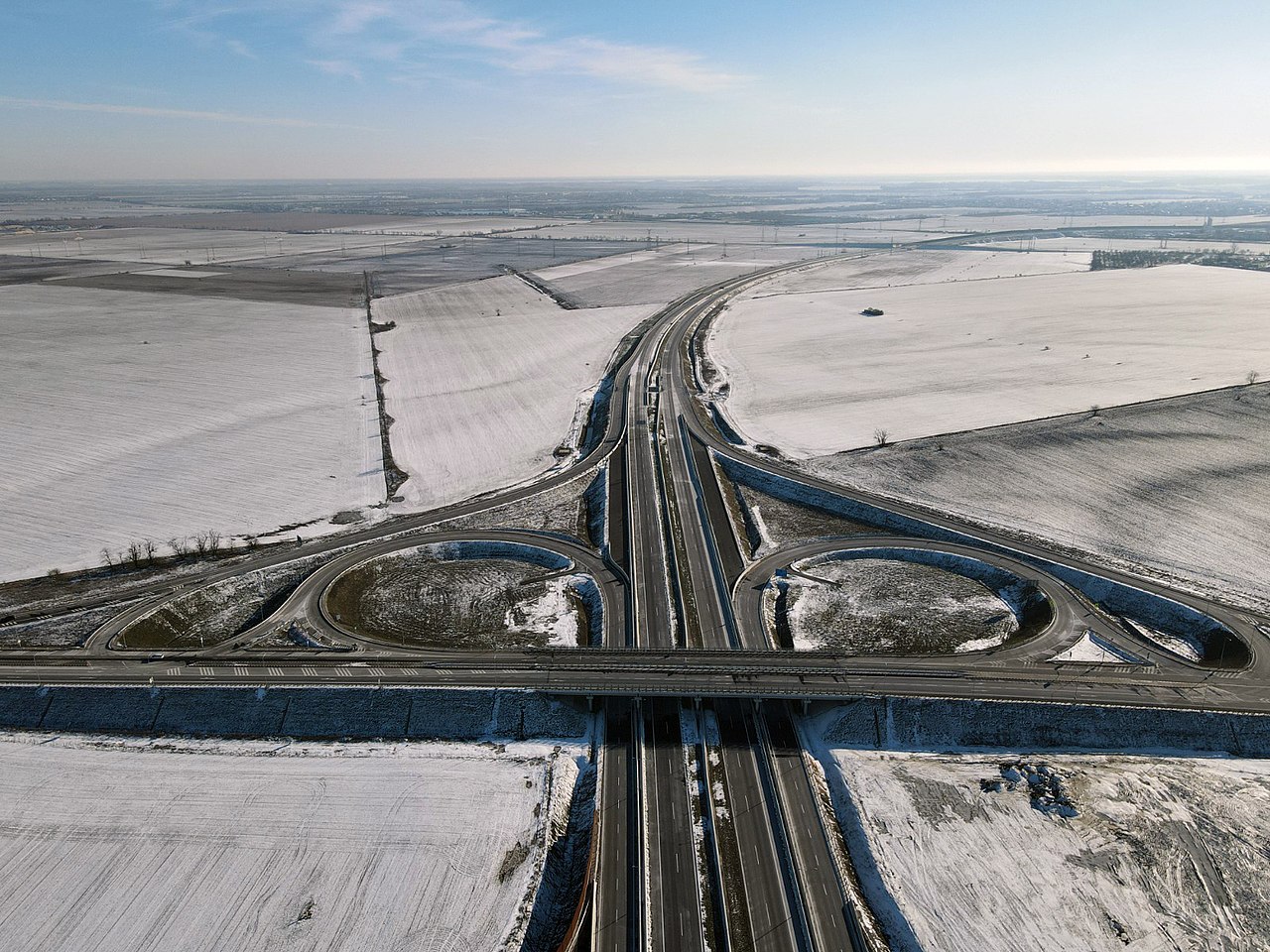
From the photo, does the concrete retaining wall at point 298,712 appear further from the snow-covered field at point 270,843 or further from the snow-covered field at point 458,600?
the snow-covered field at point 458,600

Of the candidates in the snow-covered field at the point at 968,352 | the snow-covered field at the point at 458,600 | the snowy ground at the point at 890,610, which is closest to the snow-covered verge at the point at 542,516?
the snow-covered field at the point at 458,600

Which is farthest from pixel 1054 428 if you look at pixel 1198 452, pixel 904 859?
pixel 904 859

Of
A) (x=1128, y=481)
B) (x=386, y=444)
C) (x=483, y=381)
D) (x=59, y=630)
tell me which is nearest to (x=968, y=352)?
(x=1128, y=481)

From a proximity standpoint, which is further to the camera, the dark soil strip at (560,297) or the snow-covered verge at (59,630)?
the dark soil strip at (560,297)

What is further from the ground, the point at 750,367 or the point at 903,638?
the point at 750,367

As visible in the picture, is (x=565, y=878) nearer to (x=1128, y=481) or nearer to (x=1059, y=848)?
(x=1059, y=848)

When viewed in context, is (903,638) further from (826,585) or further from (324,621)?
(324,621)

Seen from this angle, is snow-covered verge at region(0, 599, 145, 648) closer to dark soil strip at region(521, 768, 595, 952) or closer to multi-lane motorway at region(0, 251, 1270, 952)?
multi-lane motorway at region(0, 251, 1270, 952)
